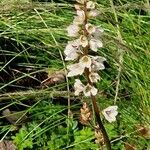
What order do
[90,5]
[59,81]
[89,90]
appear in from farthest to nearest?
[59,81]
[89,90]
[90,5]

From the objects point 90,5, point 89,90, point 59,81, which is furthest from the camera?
point 59,81

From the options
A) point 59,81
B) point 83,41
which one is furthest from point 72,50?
point 59,81

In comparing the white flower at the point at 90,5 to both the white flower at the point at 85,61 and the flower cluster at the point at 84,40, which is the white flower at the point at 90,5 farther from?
the white flower at the point at 85,61

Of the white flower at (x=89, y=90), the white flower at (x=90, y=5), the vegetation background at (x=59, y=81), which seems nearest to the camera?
the white flower at (x=90, y=5)

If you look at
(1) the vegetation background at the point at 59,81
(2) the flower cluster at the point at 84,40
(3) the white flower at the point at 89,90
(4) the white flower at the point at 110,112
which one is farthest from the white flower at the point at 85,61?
(1) the vegetation background at the point at 59,81

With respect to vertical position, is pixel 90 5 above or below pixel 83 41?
above

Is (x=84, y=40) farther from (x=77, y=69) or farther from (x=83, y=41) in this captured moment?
(x=77, y=69)

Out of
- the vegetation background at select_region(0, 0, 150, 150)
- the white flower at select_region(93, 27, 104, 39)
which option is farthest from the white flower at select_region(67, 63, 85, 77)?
the vegetation background at select_region(0, 0, 150, 150)
